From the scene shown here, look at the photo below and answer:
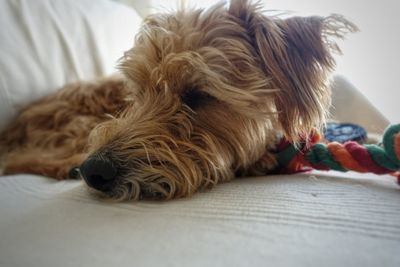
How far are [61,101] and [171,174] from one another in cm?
101

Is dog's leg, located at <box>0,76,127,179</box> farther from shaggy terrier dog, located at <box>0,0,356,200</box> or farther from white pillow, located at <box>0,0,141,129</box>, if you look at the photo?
shaggy terrier dog, located at <box>0,0,356,200</box>

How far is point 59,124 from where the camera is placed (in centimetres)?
172

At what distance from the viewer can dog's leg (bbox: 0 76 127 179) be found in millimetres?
1538

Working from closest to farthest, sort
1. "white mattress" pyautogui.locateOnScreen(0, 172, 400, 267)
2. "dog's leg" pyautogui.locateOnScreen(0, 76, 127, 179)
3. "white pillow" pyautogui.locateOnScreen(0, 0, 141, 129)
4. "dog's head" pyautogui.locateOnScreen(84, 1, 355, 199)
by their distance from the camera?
"white mattress" pyautogui.locateOnScreen(0, 172, 400, 267)
"dog's head" pyautogui.locateOnScreen(84, 1, 355, 199)
"dog's leg" pyautogui.locateOnScreen(0, 76, 127, 179)
"white pillow" pyautogui.locateOnScreen(0, 0, 141, 129)

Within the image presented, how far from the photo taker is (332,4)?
2.21m

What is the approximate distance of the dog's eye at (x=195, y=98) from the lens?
3.85 ft

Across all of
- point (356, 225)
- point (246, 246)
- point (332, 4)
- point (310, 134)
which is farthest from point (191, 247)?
point (332, 4)

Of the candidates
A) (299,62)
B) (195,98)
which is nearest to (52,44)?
(195,98)

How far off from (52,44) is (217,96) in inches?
49.0

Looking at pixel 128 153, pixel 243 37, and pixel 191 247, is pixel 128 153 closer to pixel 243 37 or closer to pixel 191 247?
pixel 191 247

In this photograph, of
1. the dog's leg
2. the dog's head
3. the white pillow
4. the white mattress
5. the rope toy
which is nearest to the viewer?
the white mattress

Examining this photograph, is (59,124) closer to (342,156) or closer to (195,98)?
(195,98)

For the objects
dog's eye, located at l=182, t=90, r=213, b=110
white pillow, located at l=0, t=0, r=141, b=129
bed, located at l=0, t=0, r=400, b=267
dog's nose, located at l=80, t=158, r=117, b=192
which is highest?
white pillow, located at l=0, t=0, r=141, b=129

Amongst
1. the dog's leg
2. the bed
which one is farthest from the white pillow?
the bed
